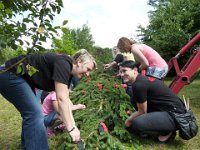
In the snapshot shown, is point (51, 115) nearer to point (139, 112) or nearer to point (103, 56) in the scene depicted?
point (139, 112)

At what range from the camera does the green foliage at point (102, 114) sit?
4266 mm

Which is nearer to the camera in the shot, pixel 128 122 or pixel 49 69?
pixel 49 69

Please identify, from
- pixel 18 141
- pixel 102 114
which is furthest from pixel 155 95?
pixel 18 141

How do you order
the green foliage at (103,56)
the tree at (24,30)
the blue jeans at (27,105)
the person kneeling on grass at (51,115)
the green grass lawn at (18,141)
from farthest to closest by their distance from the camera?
the green foliage at (103,56)
the person kneeling on grass at (51,115)
the green grass lawn at (18,141)
the blue jeans at (27,105)
the tree at (24,30)

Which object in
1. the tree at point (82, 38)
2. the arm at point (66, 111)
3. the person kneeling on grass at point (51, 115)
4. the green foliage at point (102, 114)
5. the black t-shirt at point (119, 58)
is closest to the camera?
the arm at point (66, 111)

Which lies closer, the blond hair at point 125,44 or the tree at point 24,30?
the tree at point 24,30

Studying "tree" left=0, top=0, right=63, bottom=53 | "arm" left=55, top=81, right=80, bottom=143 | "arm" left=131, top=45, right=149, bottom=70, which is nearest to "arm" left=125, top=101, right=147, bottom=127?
"arm" left=131, top=45, right=149, bottom=70

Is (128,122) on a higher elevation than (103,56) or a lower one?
higher

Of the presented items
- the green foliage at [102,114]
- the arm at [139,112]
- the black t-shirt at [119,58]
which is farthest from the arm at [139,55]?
the black t-shirt at [119,58]

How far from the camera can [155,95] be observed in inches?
189

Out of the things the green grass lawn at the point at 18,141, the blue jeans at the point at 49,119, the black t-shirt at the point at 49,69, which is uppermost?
the black t-shirt at the point at 49,69

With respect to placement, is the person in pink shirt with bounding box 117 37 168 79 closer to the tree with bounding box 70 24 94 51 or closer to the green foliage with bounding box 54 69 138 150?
Answer: the green foliage with bounding box 54 69 138 150

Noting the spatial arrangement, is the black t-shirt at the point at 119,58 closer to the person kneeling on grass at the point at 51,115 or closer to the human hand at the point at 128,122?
the person kneeling on grass at the point at 51,115

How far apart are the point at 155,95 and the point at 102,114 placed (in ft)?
2.91
